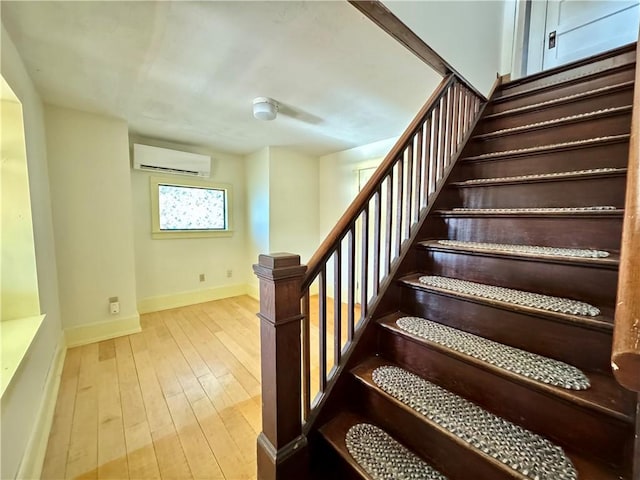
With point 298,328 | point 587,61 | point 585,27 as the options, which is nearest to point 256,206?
point 298,328

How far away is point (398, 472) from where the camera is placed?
0.91 m

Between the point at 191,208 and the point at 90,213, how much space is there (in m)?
1.30

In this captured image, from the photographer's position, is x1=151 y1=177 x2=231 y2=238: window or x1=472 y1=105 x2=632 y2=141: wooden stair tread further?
x1=151 y1=177 x2=231 y2=238: window

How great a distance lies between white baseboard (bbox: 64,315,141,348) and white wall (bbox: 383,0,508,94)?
341 cm

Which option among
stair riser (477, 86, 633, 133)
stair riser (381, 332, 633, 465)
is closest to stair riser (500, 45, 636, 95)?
stair riser (477, 86, 633, 133)

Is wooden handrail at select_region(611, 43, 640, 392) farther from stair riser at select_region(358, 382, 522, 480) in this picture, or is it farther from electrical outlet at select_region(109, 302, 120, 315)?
electrical outlet at select_region(109, 302, 120, 315)

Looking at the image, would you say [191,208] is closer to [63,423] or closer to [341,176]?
[341,176]

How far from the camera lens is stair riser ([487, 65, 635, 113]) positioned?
5.74 feet

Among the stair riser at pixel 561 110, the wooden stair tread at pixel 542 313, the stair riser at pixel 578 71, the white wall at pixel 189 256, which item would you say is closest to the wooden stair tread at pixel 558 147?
the stair riser at pixel 561 110

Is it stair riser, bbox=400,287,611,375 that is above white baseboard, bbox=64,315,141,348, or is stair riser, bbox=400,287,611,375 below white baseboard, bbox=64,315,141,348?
above

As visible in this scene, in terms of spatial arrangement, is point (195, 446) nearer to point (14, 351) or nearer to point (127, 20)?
point (14, 351)

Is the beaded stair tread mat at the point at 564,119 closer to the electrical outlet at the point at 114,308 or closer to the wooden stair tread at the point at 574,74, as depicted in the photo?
the wooden stair tread at the point at 574,74

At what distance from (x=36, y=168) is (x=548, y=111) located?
3.64m

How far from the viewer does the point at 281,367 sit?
3.25ft
